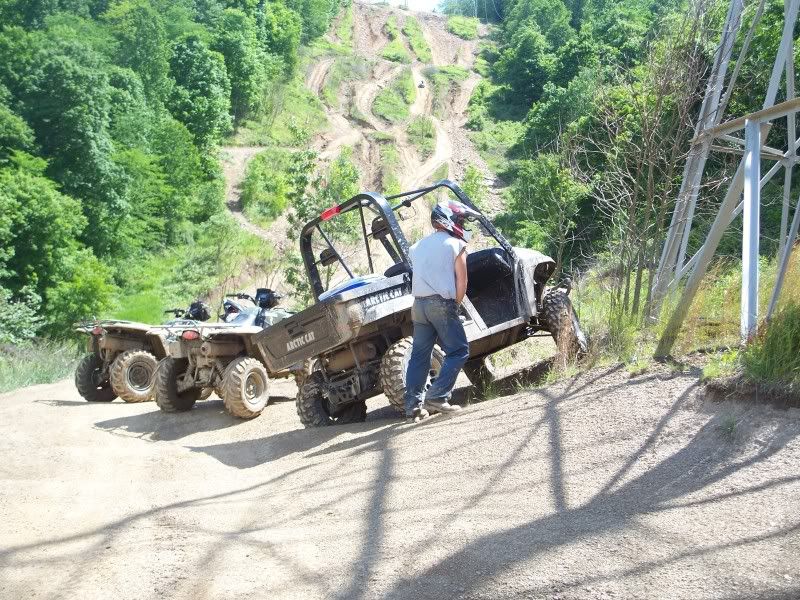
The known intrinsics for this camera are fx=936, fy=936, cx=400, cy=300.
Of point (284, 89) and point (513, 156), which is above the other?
point (284, 89)

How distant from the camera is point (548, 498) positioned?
16.6 ft

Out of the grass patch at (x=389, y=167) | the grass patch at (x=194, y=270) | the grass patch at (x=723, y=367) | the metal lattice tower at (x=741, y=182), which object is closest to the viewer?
the grass patch at (x=723, y=367)

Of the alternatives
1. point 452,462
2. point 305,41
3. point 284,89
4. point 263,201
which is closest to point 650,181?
point 452,462

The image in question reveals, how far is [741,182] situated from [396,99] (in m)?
85.2

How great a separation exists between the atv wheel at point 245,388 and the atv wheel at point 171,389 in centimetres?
128

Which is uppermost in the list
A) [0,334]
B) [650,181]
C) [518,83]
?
[518,83]

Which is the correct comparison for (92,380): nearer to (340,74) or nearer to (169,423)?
(169,423)

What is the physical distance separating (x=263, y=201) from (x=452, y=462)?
60.8m

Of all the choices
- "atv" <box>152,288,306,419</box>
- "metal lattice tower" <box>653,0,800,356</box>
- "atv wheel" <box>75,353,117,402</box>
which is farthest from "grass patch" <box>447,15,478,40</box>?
"metal lattice tower" <box>653,0,800,356</box>

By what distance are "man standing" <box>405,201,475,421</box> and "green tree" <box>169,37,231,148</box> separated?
66.0 metres

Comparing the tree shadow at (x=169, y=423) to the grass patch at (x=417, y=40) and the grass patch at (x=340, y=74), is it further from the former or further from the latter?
the grass patch at (x=417, y=40)

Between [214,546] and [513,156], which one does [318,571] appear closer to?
[214,546]

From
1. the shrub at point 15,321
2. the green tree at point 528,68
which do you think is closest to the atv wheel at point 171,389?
the shrub at point 15,321

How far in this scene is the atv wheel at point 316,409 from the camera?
950 cm
